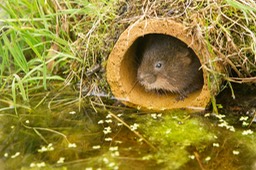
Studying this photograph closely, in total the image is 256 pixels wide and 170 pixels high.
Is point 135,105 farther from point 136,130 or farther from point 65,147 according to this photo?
point 65,147

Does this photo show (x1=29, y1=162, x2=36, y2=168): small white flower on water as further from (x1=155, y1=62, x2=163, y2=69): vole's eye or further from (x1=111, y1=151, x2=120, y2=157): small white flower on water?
(x1=155, y1=62, x2=163, y2=69): vole's eye

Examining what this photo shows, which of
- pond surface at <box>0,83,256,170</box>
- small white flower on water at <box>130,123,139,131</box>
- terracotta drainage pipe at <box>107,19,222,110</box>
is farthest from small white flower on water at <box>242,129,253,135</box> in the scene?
small white flower on water at <box>130,123,139,131</box>

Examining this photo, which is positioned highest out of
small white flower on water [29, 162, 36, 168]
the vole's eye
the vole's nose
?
the vole's eye

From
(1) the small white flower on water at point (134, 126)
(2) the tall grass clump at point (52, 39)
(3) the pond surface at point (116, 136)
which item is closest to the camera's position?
(3) the pond surface at point (116, 136)

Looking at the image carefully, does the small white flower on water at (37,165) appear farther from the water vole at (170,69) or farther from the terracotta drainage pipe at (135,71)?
the water vole at (170,69)

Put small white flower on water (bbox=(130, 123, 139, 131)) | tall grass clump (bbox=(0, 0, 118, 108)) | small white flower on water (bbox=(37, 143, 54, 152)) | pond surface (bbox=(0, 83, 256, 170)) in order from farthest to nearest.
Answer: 1. tall grass clump (bbox=(0, 0, 118, 108))
2. small white flower on water (bbox=(130, 123, 139, 131))
3. small white flower on water (bbox=(37, 143, 54, 152))
4. pond surface (bbox=(0, 83, 256, 170))

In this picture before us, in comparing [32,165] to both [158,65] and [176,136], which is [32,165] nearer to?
[176,136]

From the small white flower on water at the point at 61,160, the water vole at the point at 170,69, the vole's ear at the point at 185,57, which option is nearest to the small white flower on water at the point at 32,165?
the small white flower on water at the point at 61,160
